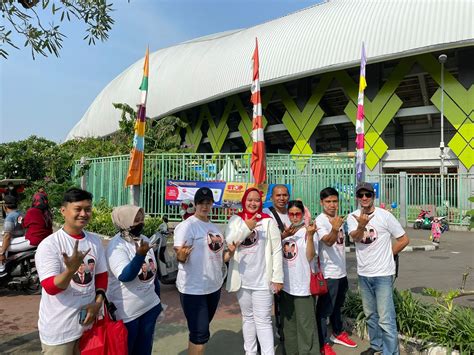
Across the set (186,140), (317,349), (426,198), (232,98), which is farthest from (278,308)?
(186,140)

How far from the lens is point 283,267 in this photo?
336cm

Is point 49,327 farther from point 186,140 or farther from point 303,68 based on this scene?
point 186,140

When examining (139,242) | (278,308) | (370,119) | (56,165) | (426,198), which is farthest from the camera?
(370,119)

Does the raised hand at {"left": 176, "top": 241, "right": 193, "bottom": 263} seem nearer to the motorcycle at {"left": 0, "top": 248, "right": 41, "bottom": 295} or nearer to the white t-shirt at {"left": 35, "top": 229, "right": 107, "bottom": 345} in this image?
the white t-shirt at {"left": 35, "top": 229, "right": 107, "bottom": 345}

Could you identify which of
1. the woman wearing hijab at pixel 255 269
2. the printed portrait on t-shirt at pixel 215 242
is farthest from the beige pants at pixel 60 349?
the woman wearing hijab at pixel 255 269

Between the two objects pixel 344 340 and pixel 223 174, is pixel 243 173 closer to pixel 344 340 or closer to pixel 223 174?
pixel 223 174

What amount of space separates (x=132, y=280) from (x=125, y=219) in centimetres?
41

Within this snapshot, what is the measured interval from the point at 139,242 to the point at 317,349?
1.88 metres

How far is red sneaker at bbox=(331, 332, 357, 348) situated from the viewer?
382 centimetres

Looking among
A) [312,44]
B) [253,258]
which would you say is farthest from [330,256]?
[312,44]

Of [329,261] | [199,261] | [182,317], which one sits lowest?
[182,317]

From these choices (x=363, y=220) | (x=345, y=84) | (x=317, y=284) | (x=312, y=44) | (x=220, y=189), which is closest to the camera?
(x=363, y=220)

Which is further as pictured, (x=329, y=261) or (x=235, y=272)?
(x=329, y=261)

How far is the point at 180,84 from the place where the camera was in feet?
110
